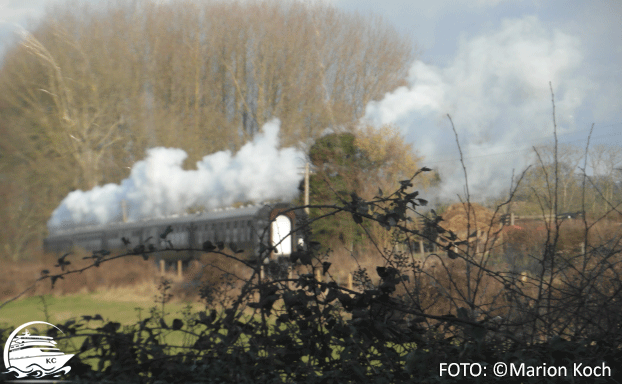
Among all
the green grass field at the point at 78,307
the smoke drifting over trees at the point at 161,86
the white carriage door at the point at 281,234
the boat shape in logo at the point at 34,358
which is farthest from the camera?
the smoke drifting over trees at the point at 161,86

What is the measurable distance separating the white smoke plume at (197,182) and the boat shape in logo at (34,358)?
4.03 meters

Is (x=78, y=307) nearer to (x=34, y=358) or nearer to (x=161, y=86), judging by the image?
(x=34, y=358)

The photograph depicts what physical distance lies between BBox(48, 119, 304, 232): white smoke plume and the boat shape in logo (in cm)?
403

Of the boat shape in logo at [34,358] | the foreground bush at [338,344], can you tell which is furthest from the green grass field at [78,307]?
the foreground bush at [338,344]

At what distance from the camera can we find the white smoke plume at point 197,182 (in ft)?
24.1

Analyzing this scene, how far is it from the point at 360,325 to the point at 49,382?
1.04 meters

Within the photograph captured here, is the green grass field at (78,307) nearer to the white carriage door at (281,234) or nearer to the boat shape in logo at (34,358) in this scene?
the white carriage door at (281,234)

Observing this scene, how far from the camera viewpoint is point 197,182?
39.4ft

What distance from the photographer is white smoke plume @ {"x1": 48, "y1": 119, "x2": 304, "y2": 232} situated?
7.35 metres

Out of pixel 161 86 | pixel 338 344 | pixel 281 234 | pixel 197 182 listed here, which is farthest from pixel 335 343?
pixel 197 182

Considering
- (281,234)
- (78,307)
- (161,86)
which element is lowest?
(78,307)

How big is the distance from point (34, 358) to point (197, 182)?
1036cm

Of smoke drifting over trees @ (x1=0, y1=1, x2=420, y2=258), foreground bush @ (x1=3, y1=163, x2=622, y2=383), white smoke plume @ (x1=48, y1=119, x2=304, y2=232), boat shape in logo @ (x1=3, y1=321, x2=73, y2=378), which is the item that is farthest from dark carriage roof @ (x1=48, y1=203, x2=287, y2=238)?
foreground bush @ (x1=3, y1=163, x2=622, y2=383)

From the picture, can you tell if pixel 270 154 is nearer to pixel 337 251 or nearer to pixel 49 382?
pixel 337 251
